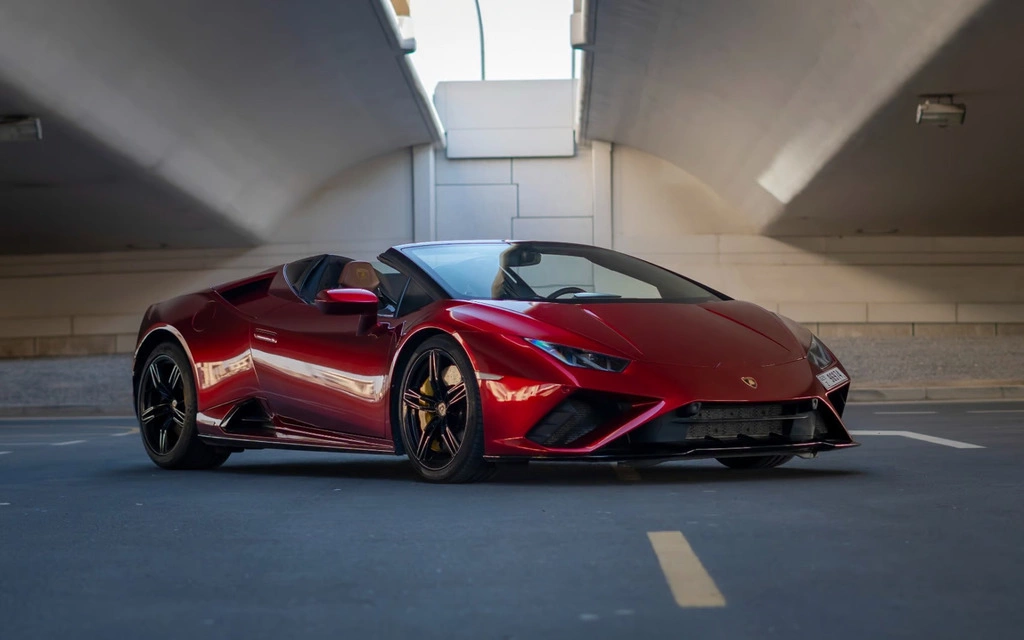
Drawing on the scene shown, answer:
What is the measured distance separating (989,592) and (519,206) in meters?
21.7

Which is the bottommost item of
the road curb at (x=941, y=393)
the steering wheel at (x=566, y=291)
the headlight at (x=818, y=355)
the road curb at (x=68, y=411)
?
the road curb at (x=68, y=411)

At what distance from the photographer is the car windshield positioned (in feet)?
22.0

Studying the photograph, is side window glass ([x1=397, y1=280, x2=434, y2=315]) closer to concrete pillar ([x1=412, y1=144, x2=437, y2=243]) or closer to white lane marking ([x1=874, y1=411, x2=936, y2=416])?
white lane marking ([x1=874, y1=411, x2=936, y2=416])

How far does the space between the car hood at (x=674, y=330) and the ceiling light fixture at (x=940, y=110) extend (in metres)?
9.06

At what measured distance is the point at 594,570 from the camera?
3.91 metres

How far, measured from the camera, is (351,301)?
6828mm

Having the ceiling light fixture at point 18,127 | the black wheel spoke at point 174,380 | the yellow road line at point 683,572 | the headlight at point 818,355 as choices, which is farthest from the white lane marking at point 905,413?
the yellow road line at point 683,572

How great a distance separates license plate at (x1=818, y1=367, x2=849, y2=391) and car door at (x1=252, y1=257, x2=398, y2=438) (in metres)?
1.98

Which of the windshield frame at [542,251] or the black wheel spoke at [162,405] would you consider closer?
the windshield frame at [542,251]

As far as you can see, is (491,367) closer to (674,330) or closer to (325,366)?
(674,330)

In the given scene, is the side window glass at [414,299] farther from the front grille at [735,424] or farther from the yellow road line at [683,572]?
the yellow road line at [683,572]

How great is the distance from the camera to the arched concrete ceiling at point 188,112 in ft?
45.2

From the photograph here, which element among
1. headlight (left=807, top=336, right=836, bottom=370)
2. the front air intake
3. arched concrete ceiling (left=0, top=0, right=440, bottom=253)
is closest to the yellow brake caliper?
the front air intake

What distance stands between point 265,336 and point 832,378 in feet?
9.75
